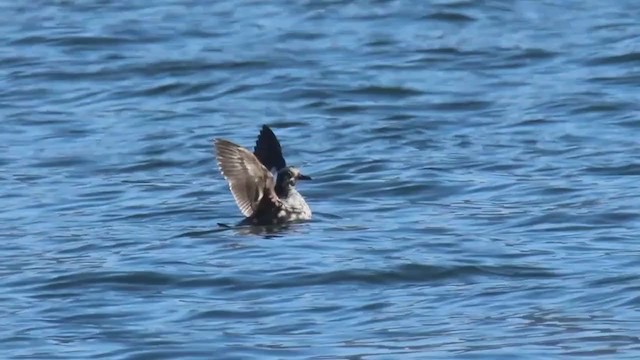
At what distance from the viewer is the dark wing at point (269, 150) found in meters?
13.1

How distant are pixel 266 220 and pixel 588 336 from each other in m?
3.85

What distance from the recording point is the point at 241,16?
21969mm

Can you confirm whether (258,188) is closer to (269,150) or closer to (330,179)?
(269,150)

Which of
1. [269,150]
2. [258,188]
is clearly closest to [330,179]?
[269,150]

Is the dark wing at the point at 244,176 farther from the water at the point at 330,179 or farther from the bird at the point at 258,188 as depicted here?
the water at the point at 330,179

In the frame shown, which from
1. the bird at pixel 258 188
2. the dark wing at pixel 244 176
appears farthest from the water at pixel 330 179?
the dark wing at pixel 244 176

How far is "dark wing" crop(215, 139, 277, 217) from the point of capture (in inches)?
481

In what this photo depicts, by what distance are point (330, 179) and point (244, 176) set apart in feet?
6.09

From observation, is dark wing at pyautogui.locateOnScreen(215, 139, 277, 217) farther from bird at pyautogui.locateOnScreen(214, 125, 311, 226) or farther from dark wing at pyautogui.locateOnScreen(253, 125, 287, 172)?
dark wing at pyautogui.locateOnScreen(253, 125, 287, 172)

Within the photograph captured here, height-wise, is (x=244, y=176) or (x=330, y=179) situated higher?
(x=244, y=176)

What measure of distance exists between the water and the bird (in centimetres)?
24

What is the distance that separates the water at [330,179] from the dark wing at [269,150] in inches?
17.5

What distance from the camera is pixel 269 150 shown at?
1320cm

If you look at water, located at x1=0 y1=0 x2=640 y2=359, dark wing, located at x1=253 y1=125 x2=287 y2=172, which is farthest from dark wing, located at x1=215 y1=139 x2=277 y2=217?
dark wing, located at x1=253 y1=125 x2=287 y2=172
